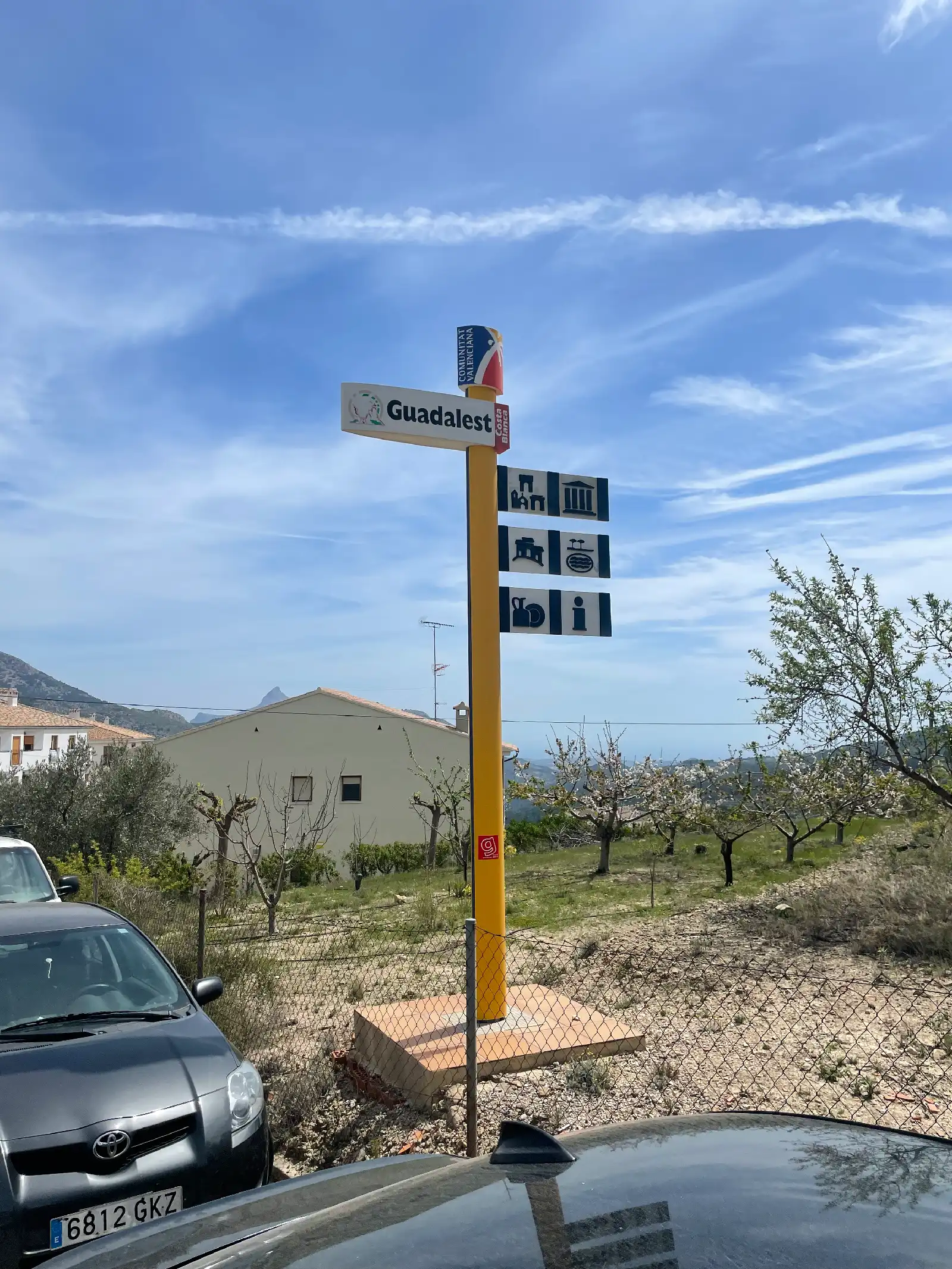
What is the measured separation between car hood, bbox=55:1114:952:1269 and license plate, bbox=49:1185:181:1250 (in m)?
1.29

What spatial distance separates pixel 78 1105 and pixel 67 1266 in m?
1.59

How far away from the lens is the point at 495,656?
6.60 metres

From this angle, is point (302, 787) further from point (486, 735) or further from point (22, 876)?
point (486, 735)

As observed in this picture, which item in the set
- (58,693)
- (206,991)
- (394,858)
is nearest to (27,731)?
(394,858)

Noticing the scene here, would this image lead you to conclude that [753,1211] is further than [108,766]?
No

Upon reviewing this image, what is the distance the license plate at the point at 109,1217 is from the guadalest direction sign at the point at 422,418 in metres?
4.62

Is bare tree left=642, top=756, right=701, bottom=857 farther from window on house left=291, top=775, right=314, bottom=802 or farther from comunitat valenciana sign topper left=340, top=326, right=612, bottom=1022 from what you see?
window on house left=291, top=775, right=314, bottom=802

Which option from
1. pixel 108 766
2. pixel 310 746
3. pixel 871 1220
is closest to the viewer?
pixel 871 1220

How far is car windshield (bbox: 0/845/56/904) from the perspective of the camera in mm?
9078

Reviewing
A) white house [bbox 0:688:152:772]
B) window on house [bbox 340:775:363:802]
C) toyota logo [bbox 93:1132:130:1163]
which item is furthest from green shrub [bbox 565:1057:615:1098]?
white house [bbox 0:688:152:772]

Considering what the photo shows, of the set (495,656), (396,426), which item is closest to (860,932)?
(495,656)

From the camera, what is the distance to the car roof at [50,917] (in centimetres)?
516

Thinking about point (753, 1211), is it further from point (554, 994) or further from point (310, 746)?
A: point (310, 746)

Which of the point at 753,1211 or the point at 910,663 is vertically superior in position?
the point at 910,663
